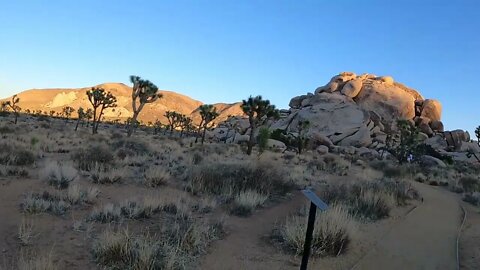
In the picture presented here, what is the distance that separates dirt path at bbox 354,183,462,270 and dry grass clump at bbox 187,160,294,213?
430 centimetres

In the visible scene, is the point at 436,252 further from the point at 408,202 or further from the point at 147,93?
the point at 147,93

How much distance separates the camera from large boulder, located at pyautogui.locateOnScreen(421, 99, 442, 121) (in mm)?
89625

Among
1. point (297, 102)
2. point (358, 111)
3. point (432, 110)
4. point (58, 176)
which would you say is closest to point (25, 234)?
point (58, 176)

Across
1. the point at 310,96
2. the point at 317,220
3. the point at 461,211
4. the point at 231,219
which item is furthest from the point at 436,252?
the point at 310,96

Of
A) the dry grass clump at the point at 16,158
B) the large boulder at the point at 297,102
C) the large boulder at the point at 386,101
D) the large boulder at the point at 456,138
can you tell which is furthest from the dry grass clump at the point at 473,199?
the large boulder at the point at 297,102

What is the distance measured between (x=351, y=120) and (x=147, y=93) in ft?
152

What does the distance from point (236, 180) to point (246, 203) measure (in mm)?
2973

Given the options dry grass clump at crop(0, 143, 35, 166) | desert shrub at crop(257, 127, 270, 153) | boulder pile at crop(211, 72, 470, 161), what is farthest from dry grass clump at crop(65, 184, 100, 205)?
boulder pile at crop(211, 72, 470, 161)

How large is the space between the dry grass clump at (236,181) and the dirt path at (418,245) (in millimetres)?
4299

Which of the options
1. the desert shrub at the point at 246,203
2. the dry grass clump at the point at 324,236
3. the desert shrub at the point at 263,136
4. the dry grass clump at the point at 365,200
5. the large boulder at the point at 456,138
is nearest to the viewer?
the dry grass clump at the point at 324,236

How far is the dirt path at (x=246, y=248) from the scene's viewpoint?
269 inches

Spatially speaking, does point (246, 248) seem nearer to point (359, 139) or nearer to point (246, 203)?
point (246, 203)

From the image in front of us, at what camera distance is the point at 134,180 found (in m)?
14.1

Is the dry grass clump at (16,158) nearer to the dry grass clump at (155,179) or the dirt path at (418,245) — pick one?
the dry grass clump at (155,179)
